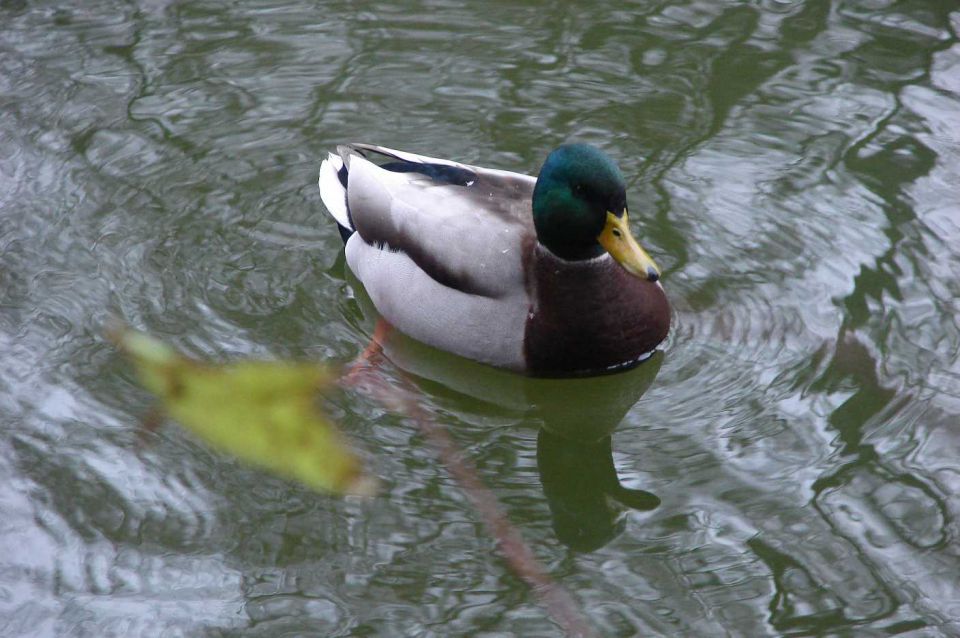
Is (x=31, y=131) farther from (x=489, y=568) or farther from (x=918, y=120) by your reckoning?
(x=918, y=120)

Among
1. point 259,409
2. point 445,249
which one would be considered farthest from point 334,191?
point 259,409

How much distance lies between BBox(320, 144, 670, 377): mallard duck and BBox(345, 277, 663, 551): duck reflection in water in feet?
0.22

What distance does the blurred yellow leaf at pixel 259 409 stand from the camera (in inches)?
187

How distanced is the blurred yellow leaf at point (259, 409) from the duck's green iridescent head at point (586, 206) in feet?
3.65

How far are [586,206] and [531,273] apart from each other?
0.39 meters

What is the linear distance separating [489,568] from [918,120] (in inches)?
145

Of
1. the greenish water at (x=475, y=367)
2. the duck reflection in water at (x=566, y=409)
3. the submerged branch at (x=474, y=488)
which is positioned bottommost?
the duck reflection in water at (x=566, y=409)

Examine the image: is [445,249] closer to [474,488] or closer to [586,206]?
[586,206]

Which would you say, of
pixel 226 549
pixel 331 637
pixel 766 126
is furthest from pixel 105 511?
pixel 766 126

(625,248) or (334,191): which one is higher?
(625,248)

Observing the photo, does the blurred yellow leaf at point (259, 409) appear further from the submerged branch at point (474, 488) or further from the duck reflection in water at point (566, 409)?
the duck reflection in water at point (566, 409)

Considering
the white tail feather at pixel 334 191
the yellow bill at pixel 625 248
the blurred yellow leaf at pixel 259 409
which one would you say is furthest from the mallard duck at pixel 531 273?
the blurred yellow leaf at pixel 259 409

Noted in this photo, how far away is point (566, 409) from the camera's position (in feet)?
17.0

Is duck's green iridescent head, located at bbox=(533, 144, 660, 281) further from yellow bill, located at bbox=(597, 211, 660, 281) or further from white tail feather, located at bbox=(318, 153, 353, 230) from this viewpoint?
white tail feather, located at bbox=(318, 153, 353, 230)
